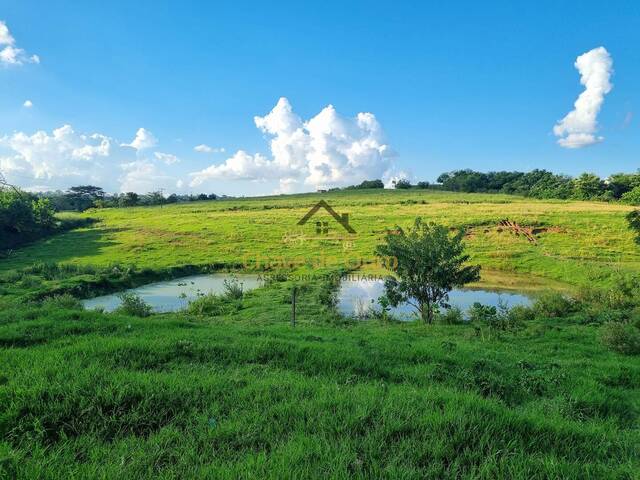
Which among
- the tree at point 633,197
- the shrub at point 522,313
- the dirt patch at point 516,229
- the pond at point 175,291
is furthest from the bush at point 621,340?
the tree at point 633,197

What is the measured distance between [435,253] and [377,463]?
42.0 feet

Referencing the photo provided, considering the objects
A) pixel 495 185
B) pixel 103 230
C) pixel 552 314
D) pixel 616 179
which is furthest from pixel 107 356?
pixel 495 185

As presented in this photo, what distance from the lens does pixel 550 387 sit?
586 centimetres

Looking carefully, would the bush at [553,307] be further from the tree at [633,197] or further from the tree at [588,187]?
the tree at [588,187]

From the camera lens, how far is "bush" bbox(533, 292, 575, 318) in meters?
16.9

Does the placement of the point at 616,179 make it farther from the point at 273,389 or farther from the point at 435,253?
the point at 273,389

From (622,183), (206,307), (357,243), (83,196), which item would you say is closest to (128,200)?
(83,196)

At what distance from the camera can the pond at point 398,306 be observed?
19.9 metres

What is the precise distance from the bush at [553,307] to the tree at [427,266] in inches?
168

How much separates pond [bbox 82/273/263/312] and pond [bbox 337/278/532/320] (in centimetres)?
729

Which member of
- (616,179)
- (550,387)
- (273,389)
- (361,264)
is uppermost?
(616,179)

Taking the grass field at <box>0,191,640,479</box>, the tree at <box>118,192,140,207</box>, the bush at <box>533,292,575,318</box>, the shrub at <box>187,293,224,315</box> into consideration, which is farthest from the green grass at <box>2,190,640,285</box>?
the tree at <box>118,192,140,207</box>

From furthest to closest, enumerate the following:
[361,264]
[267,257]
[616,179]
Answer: [616,179] → [267,257] → [361,264]

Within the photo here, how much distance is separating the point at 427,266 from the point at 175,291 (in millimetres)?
18775
